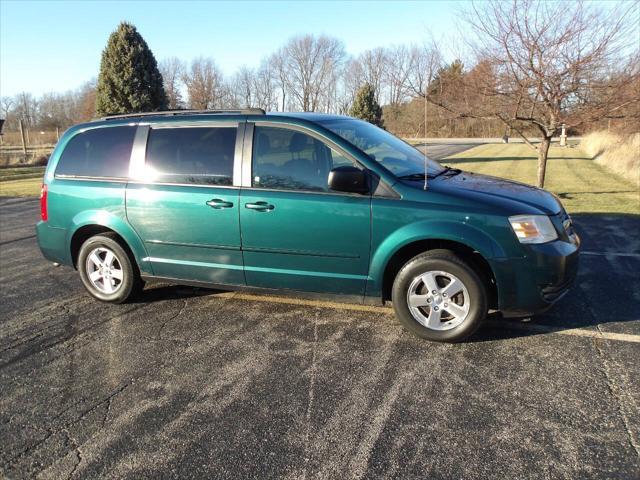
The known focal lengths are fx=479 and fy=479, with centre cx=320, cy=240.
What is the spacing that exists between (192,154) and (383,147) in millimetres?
1802

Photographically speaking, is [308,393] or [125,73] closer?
[308,393]

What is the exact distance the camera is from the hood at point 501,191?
382 centimetres

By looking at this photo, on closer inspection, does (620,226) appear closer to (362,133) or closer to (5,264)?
(362,133)

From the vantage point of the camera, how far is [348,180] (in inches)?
149

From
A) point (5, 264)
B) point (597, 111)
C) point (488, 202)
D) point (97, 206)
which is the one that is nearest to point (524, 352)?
point (488, 202)

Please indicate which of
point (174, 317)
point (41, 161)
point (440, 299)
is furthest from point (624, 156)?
point (41, 161)

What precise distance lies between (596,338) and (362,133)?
267 cm

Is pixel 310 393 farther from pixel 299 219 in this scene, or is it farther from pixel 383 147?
pixel 383 147

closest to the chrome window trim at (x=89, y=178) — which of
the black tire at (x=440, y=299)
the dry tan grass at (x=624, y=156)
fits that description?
the black tire at (x=440, y=299)

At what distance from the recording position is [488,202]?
371cm

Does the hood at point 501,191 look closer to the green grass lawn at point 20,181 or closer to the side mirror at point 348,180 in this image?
the side mirror at point 348,180

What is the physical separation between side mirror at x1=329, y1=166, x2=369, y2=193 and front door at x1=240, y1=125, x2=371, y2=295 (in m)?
0.09

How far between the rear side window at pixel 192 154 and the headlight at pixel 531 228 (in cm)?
242

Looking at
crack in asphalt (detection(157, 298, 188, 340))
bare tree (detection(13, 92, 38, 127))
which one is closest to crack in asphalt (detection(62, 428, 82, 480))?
crack in asphalt (detection(157, 298, 188, 340))
